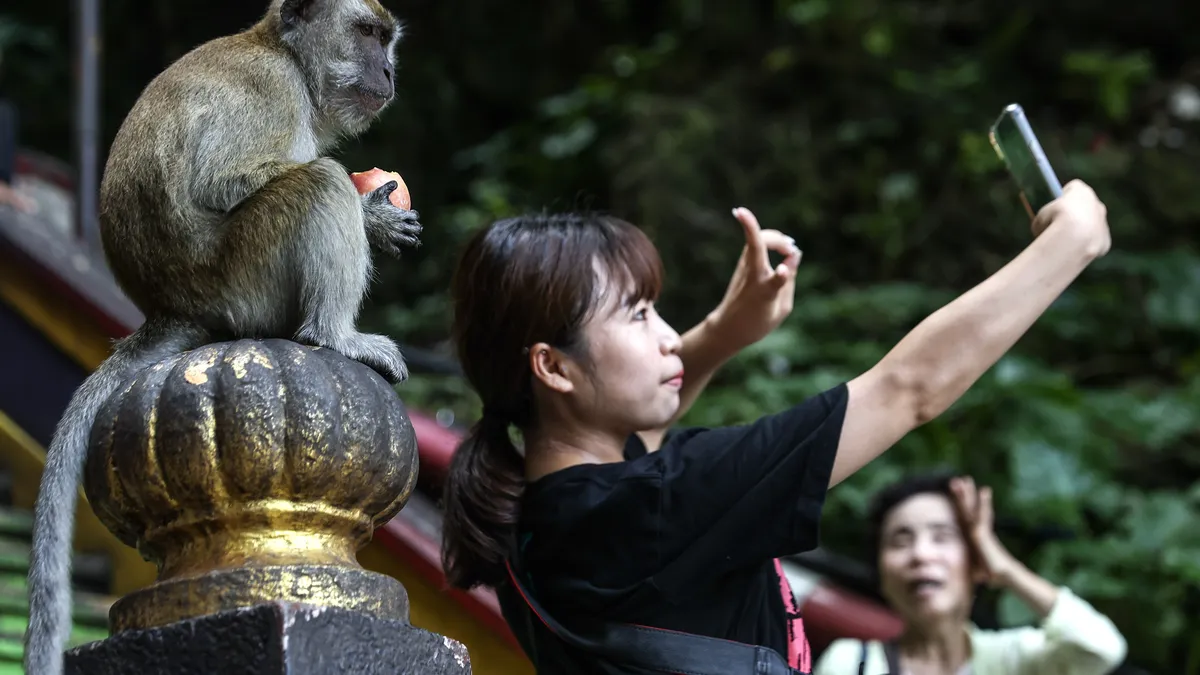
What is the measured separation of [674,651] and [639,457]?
34cm

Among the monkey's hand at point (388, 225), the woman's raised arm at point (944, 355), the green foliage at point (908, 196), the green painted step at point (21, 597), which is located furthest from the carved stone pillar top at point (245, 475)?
the green foliage at point (908, 196)

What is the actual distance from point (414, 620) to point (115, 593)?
860 millimetres

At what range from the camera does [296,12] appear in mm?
2369

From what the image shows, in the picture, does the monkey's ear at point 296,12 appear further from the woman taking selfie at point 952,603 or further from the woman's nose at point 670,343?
the woman taking selfie at point 952,603

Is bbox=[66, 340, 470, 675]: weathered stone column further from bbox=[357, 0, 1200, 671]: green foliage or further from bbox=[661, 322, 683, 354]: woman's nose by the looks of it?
bbox=[357, 0, 1200, 671]: green foliage

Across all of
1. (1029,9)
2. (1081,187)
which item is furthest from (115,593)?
(1029,9)

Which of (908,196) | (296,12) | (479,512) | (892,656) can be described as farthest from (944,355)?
(908,196)

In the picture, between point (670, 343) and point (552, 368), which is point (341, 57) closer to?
point (552, 368)

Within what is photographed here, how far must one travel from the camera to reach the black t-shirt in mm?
2100

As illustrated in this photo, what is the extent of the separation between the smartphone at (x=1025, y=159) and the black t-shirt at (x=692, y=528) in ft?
1.89

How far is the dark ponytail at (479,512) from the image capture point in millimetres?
2291

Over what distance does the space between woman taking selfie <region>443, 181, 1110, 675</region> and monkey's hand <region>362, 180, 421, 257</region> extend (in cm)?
29

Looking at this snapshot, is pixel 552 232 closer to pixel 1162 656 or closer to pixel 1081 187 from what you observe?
pixel 1081 187

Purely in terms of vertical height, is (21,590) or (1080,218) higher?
(1080,218)
